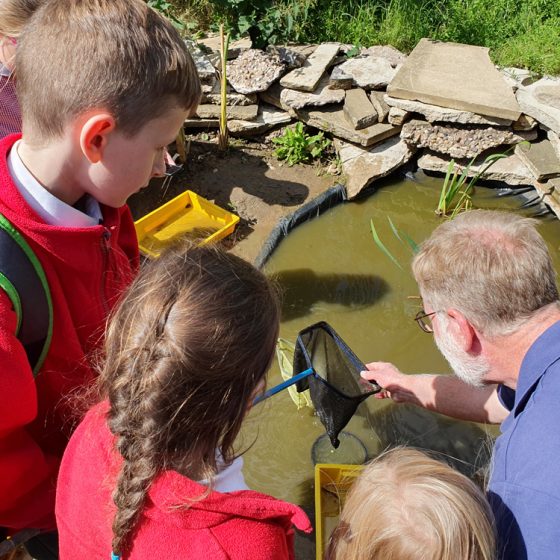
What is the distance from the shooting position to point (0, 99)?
7.66ft

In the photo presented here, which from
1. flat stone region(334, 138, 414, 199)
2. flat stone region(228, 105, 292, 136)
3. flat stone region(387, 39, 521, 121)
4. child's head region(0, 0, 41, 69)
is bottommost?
flat stone region(334, 138, 414, 199)

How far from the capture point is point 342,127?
4566 millimetres

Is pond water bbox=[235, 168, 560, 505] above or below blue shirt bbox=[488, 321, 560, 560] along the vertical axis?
below

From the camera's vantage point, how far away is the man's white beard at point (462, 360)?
1.95m

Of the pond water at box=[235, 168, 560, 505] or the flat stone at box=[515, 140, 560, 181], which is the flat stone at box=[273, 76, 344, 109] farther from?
the flat stone at box=[515, 140, 560, 181]

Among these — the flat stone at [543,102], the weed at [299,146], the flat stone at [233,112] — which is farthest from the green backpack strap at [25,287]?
the flat stone at [543,102]

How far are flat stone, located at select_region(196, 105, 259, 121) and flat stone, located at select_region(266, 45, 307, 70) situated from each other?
0.46 meters

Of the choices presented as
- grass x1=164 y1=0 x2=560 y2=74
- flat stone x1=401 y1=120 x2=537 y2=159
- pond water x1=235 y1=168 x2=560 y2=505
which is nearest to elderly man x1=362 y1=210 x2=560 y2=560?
pond water x1=235 y1=168 x2=560 y2=505

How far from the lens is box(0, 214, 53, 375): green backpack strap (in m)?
1.43

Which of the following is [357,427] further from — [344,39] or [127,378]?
[344,39]

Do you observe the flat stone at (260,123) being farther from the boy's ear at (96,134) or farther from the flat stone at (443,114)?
the boy's ear at (96,134)

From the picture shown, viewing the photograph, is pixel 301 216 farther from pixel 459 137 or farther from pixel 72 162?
pixel 72 162

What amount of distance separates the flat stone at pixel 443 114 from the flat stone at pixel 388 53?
25.6 inches

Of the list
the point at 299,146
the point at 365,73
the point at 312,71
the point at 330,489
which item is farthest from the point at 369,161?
the point at 330,489
